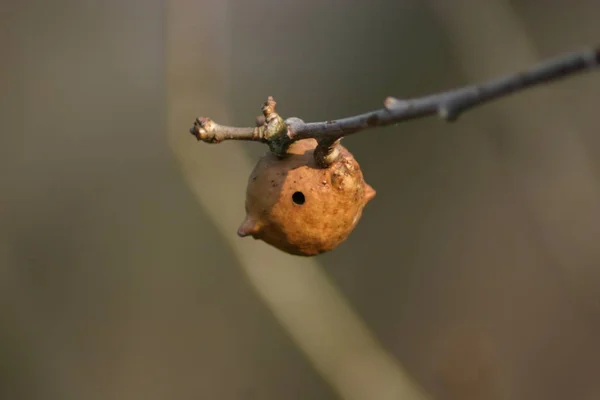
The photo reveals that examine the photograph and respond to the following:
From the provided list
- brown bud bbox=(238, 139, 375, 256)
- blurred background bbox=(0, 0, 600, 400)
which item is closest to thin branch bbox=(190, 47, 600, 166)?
brown bud bbox=(238, 139, 375, 256)

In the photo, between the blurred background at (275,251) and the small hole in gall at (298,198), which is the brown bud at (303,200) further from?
the blurred background at (275,251)

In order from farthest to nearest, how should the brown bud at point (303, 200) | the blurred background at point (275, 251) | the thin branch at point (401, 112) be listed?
the blurred background at point (275, 251) → the brown bud at point (303, 200) → the thin branch at point (401, 112)

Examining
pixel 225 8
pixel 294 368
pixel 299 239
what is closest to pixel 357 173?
pixel 299 239

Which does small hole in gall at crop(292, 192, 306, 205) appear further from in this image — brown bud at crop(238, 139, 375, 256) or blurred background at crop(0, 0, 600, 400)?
blurred background at crop(0, 0, 600, 400)

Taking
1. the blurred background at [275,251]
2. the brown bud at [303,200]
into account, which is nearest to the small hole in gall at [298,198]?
the brown bud at [303,200]

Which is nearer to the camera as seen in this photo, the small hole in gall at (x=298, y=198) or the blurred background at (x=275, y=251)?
the small hole in gall at (x=298, y=198)

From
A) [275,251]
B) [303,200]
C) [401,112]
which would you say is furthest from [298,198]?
[275,251]
